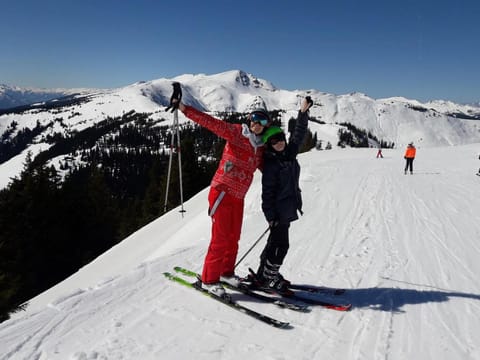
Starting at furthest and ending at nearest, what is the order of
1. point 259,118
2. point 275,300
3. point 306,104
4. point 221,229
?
1. point 306,104
2. point 275,300
3. point 221,229
4. point 259,118

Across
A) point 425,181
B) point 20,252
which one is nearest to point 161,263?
point 425,181

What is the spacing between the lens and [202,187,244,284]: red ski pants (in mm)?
4262

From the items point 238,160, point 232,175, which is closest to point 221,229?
point 232,175

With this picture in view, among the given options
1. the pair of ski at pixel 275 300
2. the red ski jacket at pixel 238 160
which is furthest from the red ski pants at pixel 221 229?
the pair of ski at pixel 275 300

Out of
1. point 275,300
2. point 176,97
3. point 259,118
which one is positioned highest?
point 176,97

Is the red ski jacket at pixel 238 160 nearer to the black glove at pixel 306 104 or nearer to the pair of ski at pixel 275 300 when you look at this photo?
the black glove at pixel 306 104

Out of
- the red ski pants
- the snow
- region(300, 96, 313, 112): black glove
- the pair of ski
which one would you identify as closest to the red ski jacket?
the red ski pants

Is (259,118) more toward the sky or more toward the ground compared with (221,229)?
more toward the sky

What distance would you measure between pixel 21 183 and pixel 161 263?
27349mm

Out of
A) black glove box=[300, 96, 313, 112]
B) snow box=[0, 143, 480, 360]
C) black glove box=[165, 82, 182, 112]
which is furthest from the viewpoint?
black glove box=[300, 96, 313, 112]

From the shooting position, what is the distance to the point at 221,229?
430 cm

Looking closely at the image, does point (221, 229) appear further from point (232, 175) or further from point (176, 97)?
point (176, 97)

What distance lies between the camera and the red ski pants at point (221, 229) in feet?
14.0

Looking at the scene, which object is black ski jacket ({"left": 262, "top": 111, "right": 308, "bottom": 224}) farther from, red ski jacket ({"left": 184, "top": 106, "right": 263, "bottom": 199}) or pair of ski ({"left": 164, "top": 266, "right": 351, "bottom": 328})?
pair of ski ({"left": 164, "top": 266, "right": 351, "bottom": 328})
